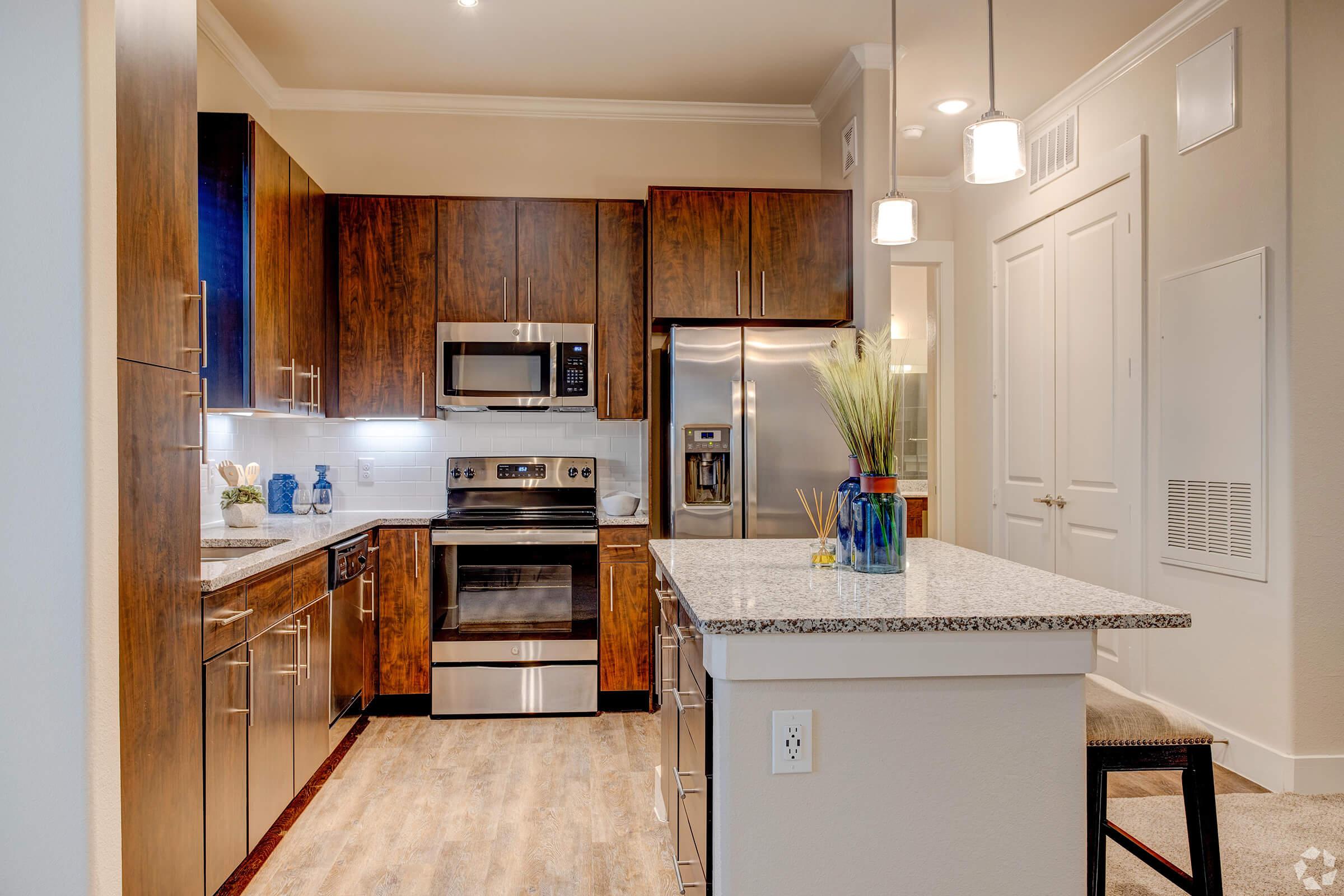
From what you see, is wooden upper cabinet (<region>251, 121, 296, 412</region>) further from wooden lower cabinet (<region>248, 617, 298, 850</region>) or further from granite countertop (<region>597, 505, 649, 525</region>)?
granite countertop (<region>597, 505, 649, 525</region>)

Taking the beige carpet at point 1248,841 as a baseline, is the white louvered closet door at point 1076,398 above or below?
above

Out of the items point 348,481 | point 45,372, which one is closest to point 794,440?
point 348,481

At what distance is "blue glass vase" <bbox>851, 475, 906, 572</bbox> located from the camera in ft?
6.23

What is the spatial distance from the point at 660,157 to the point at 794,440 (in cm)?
168

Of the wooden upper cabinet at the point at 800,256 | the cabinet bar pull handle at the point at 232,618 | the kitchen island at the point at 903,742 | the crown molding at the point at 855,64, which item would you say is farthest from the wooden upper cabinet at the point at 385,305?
the kitchen island at the point at 903,742

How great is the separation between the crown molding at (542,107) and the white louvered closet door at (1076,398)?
141 cm

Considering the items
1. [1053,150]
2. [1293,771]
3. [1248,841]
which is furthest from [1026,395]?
[1248,841]

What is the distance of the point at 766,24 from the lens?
3.26 metres

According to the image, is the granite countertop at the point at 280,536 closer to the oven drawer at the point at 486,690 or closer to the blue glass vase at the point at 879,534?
the oven drawer at the point at 486,690

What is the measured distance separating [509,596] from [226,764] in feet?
5.22

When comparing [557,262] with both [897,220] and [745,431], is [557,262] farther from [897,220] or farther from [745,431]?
[897,220]

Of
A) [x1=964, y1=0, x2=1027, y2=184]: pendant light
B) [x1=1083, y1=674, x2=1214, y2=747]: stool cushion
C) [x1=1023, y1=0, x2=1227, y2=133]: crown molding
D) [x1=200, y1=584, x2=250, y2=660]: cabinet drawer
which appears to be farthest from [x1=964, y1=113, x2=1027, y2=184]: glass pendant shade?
[x1=200, y1=584, x2=250, y2=660]: cabinet drawer

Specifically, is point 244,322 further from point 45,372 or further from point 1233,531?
point 1233,531

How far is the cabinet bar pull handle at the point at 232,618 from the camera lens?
6.41 feet
